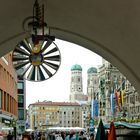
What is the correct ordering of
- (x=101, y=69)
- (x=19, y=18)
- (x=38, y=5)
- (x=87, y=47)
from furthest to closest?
(x=101, y=69) < (x=87, y=47) < (x=19, y=18) < (x=38, y=5)

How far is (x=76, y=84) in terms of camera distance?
190 meters

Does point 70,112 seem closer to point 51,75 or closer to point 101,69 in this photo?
point 101,69

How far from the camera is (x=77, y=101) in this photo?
188 metres

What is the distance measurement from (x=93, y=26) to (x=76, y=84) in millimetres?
183530

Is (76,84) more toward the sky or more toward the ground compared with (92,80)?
more toward the sky

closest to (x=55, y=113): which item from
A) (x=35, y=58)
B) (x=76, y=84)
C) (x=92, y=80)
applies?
(x=92, y=80)

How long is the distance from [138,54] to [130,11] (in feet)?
2.90

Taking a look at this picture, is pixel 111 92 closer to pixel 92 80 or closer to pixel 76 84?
pixel 92 80

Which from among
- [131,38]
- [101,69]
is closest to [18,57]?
[131,38]

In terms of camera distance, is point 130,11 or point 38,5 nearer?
point 130,11

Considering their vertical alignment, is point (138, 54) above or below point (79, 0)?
below

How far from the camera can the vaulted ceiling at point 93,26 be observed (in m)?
5.62

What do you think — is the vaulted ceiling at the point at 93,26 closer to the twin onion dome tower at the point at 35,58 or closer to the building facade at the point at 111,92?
the twin onion dome tower at the point at 35,58

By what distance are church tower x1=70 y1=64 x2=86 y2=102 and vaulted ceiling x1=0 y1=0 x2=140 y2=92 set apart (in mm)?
181245
